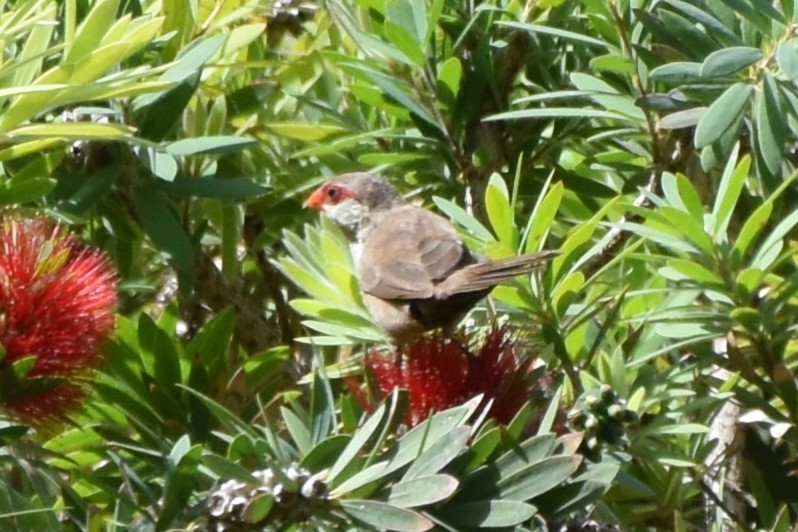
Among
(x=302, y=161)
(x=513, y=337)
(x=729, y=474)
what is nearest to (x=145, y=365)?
(x=513, y=337)

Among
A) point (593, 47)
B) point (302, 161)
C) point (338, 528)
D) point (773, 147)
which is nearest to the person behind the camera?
point (338, 528)

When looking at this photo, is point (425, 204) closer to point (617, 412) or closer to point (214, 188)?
point (214, 188)

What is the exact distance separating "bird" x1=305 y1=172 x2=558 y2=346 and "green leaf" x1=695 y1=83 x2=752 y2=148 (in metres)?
0.27

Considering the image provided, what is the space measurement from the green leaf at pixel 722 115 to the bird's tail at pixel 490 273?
0.26 metres

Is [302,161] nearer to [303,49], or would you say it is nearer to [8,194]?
[303,49]

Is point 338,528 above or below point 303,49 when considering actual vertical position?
below

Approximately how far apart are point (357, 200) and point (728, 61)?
1750 millimetres

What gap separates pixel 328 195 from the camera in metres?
3.29

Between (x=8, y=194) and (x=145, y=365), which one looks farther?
(x=145, y=365)

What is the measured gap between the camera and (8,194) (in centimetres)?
174

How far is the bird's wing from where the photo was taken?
115 inches

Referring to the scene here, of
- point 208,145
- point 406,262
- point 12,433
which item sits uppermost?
point 208,145

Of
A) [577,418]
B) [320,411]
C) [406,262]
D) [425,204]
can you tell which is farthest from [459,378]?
[406,262]

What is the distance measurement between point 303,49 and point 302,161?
28cm
